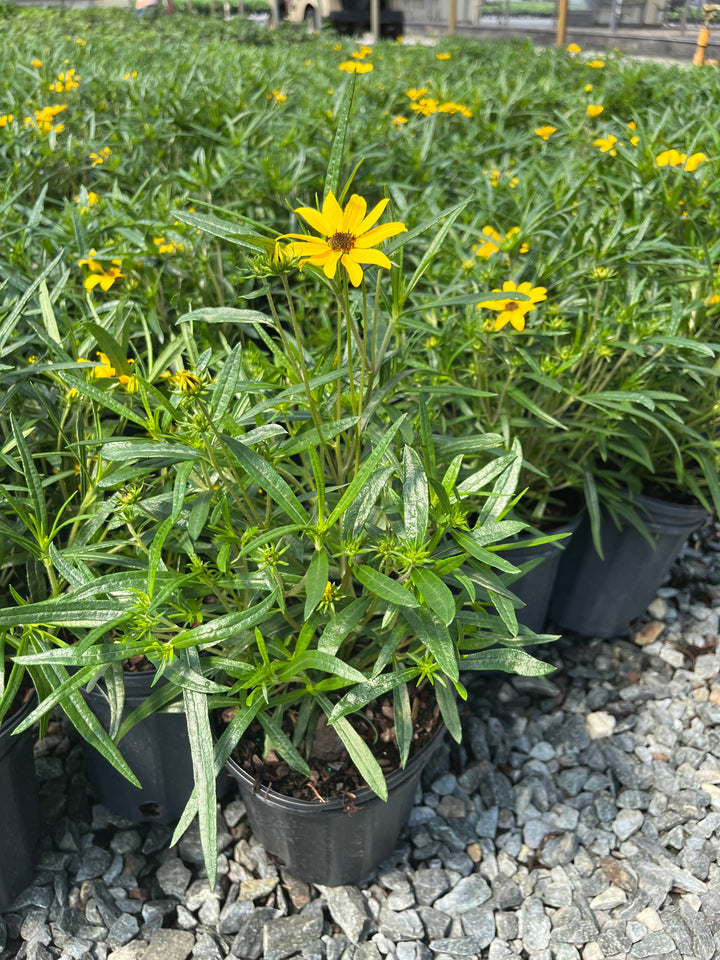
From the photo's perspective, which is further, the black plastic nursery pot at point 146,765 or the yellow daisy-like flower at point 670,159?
the yellow daisy-like flower at point 670,159

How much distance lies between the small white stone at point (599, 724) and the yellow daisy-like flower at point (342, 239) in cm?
130

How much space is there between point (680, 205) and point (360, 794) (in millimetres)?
1562

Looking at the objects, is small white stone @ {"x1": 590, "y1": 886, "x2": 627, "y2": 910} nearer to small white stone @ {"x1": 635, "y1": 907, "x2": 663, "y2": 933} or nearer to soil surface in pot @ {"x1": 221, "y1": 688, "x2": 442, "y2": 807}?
small white stone @ {"x1": 635, "y1": 907, "x2": 663, "y2": 933}

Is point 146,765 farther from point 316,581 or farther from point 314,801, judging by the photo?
point 316,581

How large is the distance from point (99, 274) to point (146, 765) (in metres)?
1.00

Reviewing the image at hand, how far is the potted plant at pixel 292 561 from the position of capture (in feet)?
2.97

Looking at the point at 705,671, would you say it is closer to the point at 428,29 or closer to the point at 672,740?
Answer: the point at 672,740

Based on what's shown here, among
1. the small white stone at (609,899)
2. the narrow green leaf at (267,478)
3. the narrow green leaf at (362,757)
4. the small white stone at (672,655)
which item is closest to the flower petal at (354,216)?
the narrow green leaf at (267,478)

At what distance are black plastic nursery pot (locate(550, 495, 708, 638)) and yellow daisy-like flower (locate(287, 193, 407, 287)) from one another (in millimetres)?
1129

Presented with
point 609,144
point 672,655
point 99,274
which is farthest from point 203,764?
point 609,144

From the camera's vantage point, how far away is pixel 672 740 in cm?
167

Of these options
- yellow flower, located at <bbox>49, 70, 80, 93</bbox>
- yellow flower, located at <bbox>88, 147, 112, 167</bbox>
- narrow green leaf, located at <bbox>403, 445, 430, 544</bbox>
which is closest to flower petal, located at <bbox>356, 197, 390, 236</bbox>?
narrow green leaf, located at <bbox>403, 445, 430, 544</bbox>

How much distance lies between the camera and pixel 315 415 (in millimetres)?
979

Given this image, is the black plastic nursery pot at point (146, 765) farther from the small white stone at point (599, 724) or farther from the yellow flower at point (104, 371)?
the small white stone at point (599, 724)
